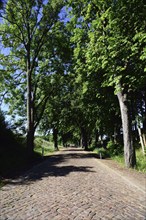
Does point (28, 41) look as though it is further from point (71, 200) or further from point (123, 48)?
point (71, 200)

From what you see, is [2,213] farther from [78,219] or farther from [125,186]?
[125,186]

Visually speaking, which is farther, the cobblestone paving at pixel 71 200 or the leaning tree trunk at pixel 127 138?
the leaning tree trunk at pixel 127 138

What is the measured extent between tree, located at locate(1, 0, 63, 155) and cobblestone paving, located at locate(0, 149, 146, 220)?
11688mm

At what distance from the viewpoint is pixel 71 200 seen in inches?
298

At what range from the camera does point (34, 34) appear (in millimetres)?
25500

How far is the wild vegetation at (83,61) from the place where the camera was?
13.6 m

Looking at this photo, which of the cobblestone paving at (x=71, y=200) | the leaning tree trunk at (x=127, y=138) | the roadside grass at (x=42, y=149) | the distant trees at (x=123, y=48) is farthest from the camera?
the roadside grass at (x=42, y=149)

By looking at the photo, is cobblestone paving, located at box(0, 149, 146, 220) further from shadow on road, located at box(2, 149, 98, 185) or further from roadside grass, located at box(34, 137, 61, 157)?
roadside grass, located at box(34, 137, 61, 157)

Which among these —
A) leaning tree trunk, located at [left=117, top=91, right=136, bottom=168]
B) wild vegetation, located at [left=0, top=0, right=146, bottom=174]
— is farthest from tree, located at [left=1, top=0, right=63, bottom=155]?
leaning tree trunk, located at [left=117, top=91, right=136, bottom=168]

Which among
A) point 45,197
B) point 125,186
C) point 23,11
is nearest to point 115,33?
point 125,186

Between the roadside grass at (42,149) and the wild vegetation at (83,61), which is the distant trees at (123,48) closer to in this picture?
the wild vegetation at (83,61)

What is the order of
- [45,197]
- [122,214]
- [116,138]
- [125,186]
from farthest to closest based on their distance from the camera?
[116,138], [125,186], [45,197], [122,214]

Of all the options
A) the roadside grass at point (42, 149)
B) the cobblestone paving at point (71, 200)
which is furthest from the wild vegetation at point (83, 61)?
the cobblestone paving at point (71, 200)

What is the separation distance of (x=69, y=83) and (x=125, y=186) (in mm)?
21276
